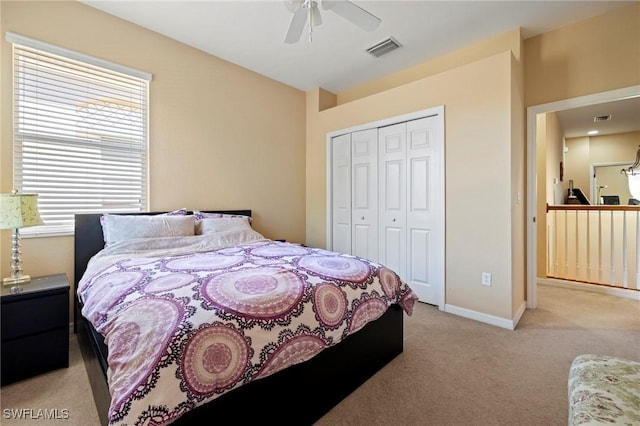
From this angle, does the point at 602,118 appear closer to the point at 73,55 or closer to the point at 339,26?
the point at 339,26

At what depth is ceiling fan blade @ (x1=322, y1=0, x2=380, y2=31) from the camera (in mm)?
1938

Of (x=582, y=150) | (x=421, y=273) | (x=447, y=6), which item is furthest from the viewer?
(x=582, y=150)

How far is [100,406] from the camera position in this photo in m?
1.39

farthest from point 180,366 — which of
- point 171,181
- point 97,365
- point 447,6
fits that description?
point 447,6

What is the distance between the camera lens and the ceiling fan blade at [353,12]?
6.36 feet

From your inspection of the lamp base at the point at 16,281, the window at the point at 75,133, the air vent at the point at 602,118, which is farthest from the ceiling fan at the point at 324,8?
the air vent at the point at 602,118

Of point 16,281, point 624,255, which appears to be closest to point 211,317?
point 16,281

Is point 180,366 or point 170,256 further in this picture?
point 170,256

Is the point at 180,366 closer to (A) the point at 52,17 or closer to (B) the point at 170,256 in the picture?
(B) the point at 170,256

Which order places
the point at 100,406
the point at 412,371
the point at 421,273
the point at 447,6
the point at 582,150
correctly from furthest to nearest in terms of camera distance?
the point at 582,150 < the point at 421,273 < the point at 447,6 < the point at 412,371 < the point at 100,406

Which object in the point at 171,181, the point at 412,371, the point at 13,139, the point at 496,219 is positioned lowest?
the point at 412,371

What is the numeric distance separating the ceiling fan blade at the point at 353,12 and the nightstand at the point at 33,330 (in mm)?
2663

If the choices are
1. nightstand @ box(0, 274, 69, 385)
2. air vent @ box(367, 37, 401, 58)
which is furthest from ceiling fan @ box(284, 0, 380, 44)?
nightstand @ box(0, 274, 69, 385)

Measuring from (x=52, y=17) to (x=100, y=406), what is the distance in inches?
116
